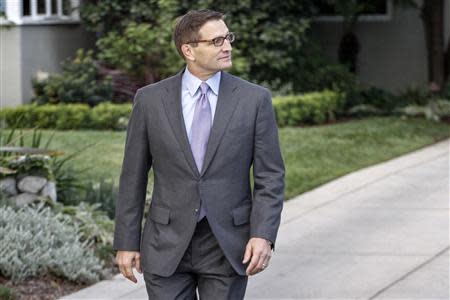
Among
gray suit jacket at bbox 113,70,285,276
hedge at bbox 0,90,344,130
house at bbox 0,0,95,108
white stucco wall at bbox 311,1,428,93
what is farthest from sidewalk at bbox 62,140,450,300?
white stucco wall at bbox 311,1,428,93

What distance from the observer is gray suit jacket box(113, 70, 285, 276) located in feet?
14.7

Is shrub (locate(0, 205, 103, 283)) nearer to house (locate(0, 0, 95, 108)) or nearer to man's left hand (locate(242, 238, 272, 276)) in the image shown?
man's left hand (locate(242, 238, 272, 276))

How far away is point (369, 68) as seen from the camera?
1961 centimetres

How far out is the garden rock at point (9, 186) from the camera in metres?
8.53

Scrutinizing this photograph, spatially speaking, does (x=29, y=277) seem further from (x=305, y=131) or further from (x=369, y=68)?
(x=369, y=68)

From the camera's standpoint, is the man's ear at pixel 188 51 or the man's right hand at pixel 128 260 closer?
the man's ear at pixel 188 51

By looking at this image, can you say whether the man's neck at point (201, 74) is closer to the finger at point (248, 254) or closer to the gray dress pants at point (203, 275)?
the gray dress pants at point (203, 275)

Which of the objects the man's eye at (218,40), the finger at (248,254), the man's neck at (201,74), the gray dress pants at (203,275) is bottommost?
the gray dress pants at (203,275)

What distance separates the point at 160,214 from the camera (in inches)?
180

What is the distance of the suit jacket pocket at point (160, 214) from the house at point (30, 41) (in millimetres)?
11585

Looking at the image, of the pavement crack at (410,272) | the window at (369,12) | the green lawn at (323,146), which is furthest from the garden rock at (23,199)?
the window at (369,12)

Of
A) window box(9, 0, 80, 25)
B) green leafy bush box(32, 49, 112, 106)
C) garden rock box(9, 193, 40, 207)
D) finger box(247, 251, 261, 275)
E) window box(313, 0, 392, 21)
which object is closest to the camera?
finger box(247, 251, 261, 275)

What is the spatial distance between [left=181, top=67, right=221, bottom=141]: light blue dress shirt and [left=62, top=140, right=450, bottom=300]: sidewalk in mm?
2764

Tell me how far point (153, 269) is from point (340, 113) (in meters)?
12.4
